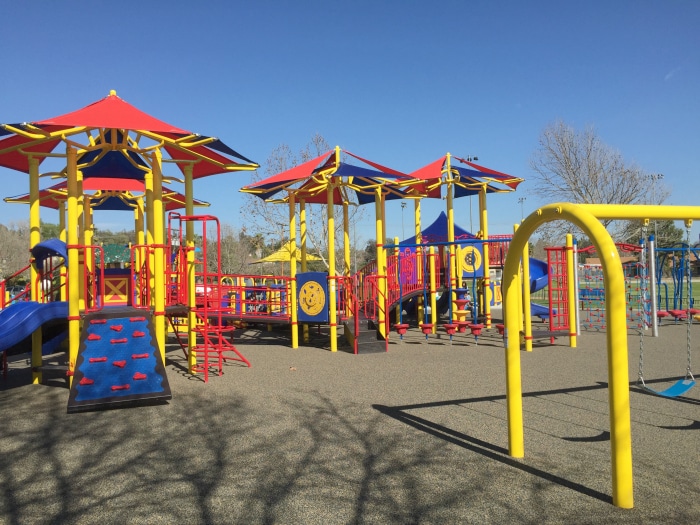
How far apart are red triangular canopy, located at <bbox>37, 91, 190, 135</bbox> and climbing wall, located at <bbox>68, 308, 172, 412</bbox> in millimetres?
2838

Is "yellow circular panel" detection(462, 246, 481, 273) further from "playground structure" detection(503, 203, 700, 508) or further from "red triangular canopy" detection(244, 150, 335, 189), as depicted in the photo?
"playground structure" detection(503, 203, 700, 508)

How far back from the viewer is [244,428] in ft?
20.9

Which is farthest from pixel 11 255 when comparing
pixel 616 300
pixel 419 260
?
pixel 616 300

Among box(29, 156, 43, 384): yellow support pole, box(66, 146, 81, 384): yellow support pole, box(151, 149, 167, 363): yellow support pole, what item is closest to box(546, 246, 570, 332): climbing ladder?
box(151, 149, 167, 363): yellow support pole

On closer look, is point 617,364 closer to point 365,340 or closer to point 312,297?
point 365,340

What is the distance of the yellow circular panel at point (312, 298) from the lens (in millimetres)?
13352

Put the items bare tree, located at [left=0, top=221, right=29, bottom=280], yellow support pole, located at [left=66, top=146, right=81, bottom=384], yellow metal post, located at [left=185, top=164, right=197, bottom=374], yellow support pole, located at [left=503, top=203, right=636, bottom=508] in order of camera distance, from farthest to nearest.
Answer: bare tree, located at [left=0, top=221, right=29, bottom=280]
yellow metal post, located at [left=185, top=164, right=197, bottom=374]
yellow support pole, located at [left=66, top=146, right=81, bottom=384]
yellow support pole, located at [left=503, top=203, right=636, bottom=508]

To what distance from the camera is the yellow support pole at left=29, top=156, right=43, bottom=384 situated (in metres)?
9.31

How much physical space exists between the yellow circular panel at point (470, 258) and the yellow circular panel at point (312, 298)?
17.5 ft

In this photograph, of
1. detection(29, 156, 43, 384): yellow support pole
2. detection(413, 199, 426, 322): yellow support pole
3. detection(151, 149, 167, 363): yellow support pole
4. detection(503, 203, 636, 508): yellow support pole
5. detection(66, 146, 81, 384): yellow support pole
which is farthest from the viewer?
detection(413, 199, 426, 322): yellow support pole

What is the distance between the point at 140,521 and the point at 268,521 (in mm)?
918

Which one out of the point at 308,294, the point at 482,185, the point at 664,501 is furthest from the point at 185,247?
the point at 482,185

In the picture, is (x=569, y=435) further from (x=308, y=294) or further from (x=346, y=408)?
(x=308, y=294)

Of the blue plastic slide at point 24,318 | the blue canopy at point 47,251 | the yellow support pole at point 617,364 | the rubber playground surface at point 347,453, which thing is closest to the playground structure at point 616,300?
the yellow support pole at point 617,364
